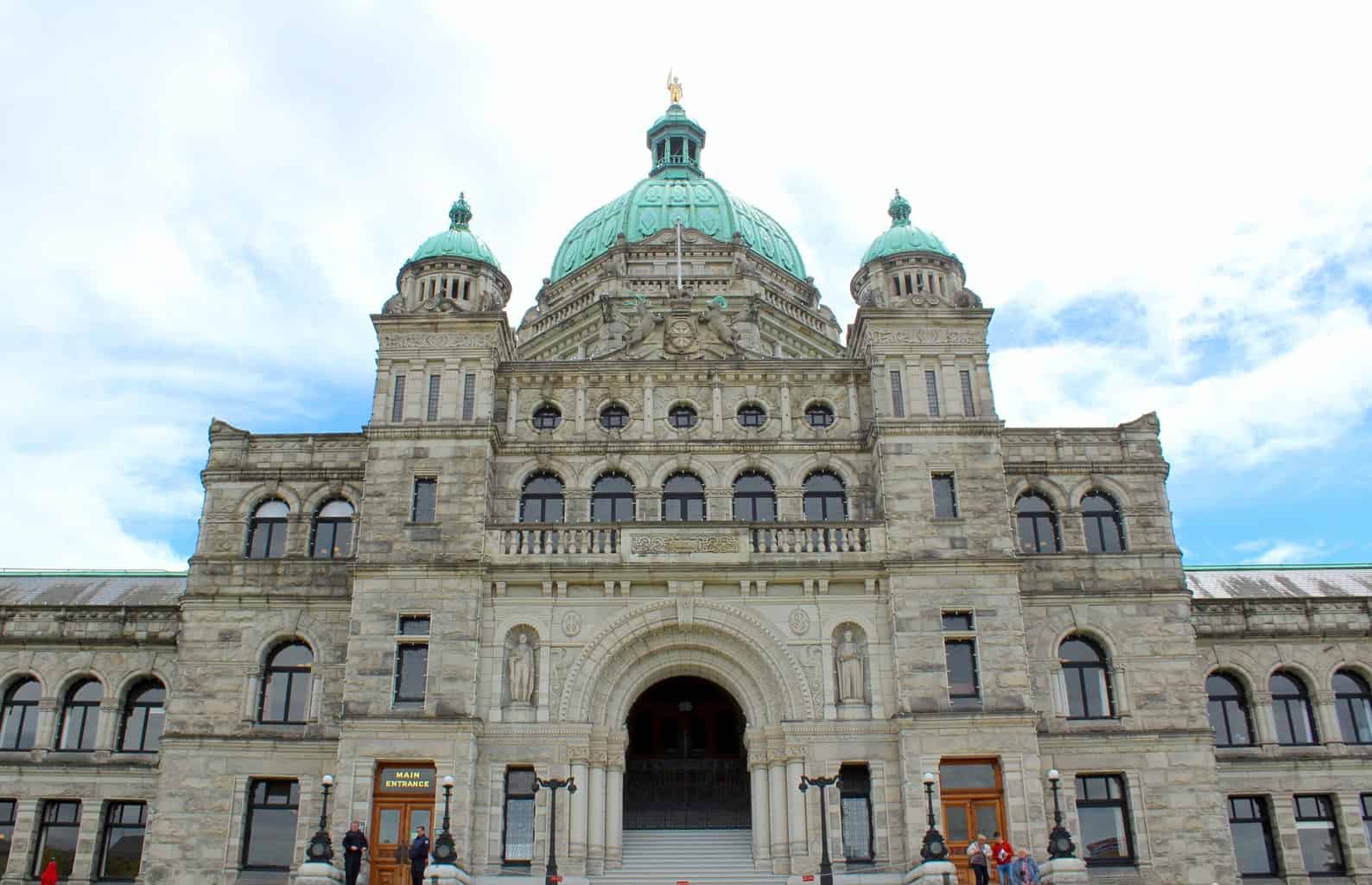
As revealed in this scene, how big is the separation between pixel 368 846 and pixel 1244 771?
84.7 feet

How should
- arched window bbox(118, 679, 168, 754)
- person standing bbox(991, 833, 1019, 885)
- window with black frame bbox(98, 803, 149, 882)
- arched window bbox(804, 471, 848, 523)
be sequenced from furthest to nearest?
1. arched window bbox(118, 679, 168, 754)
2. window with black frame bbox(98, 803, 149, 882)
3. arched window bbox(804, 471, 848, 523)
4. person standing bbox(991, 833, 1019, 885)

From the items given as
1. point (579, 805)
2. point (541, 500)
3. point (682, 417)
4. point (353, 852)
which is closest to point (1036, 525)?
point (682, 417)

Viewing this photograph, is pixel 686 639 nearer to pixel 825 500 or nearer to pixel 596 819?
pixel 596 819

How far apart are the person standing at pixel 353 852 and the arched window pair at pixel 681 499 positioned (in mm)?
10064

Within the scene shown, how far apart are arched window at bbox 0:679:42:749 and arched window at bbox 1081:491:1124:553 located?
32.9 metres

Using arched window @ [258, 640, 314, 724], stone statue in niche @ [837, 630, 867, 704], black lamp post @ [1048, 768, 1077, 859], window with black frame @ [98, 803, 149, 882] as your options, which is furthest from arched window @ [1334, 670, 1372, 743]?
window with black frame @ [98, 803, 149, 882]

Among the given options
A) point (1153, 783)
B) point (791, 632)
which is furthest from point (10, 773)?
point (1153, 783)

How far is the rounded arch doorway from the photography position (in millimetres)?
33812

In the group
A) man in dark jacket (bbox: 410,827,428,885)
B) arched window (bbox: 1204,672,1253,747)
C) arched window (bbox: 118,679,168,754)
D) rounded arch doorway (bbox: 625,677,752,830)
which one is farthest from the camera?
arched window (bbox: 1204,672,1253,747)

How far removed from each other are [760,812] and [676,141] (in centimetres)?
3798

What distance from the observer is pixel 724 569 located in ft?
106

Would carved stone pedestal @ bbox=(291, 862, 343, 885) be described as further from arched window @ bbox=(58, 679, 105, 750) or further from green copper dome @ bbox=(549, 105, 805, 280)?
green copper dome @ bbox=(549, 105, 805, 280)

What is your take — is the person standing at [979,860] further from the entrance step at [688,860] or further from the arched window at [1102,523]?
the arched window at [1102,523]

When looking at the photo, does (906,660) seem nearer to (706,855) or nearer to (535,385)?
(706,855)
